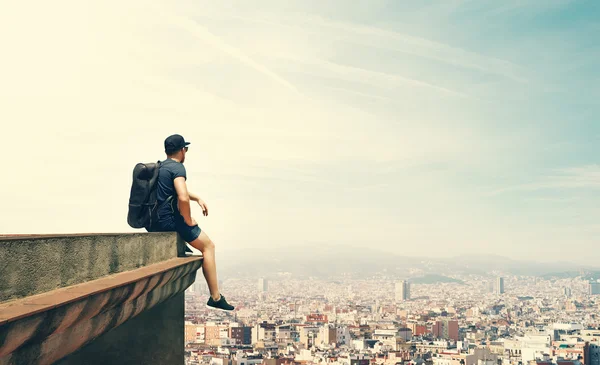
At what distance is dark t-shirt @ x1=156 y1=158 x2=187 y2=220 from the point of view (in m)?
4.11

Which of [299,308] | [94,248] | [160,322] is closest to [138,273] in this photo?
[94,248]

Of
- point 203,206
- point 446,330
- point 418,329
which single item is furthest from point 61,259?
point 446,330

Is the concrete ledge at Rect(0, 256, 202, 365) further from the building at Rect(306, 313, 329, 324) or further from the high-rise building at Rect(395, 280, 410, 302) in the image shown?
the high-rise building at Rect(395, 280, 410, 302)

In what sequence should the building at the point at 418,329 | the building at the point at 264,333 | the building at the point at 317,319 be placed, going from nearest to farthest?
the building at the point at 264,333
the building at the point at 418,329
the building at the point at 317,319

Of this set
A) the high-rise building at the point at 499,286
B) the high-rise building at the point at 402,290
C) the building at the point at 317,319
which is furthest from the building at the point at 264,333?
the high-rise building at the point at 499,286

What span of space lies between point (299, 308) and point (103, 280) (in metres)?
117

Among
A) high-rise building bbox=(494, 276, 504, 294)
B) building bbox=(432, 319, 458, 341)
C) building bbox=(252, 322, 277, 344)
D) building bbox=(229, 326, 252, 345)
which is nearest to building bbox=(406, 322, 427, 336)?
building bbox=(432, 319, 458, 341)

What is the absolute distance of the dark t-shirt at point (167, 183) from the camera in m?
4.11

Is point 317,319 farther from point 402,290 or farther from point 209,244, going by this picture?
point 209,244

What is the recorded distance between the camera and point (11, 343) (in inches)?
65.2

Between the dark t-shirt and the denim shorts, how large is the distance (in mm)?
37

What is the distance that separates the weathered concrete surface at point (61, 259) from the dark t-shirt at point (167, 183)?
65 centimetres

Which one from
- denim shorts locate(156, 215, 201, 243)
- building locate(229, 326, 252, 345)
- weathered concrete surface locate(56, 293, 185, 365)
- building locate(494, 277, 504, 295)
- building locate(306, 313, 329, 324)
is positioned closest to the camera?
weathered concrete surface locate(56, 293, 185, 365)

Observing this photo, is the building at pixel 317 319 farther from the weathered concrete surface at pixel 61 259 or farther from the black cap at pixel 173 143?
the weathered concrete surface at pixel 61 259
